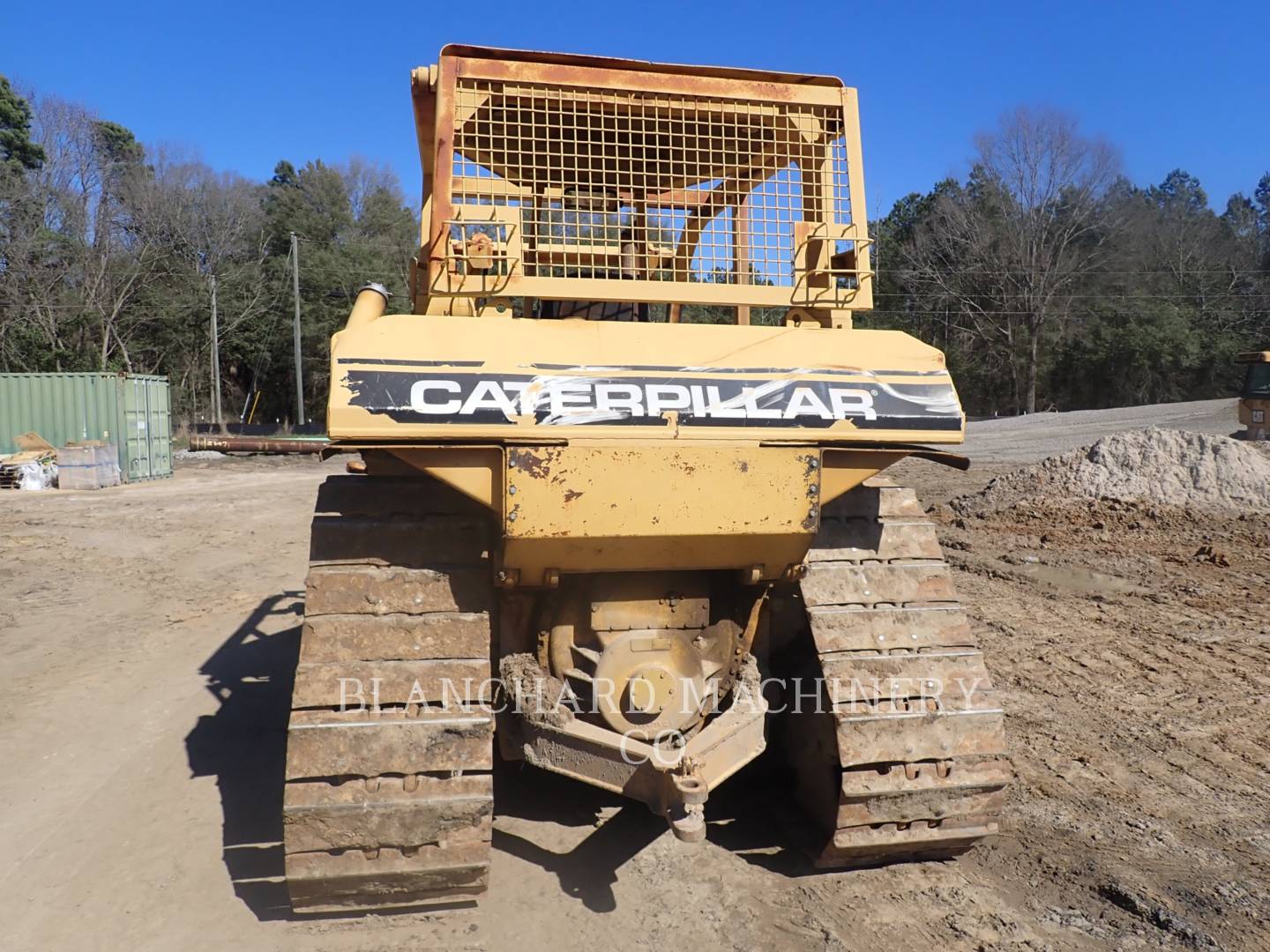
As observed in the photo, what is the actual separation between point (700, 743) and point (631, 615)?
0.50m

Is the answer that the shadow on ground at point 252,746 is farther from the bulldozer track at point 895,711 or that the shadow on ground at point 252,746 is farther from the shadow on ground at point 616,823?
the bulldozer track at point 895,711

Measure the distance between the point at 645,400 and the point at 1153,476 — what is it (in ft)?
37.2

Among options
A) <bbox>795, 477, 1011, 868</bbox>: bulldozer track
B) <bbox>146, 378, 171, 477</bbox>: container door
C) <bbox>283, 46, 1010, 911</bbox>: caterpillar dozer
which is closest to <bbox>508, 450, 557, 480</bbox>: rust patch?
<bbox>283, 46, 1010, 911</bbox>: caterpillar dozer

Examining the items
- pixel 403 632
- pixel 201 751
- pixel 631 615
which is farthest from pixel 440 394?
pixel 201 751

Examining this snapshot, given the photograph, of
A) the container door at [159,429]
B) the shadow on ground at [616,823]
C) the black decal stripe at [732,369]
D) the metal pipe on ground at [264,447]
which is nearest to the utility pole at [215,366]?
the container door at [159,429]

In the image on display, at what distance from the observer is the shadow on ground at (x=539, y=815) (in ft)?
11.8

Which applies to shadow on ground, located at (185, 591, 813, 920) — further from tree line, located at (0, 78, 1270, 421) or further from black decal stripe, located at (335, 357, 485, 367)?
tree line, located at (0, 78, 1270, 421)

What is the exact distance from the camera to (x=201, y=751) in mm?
4938

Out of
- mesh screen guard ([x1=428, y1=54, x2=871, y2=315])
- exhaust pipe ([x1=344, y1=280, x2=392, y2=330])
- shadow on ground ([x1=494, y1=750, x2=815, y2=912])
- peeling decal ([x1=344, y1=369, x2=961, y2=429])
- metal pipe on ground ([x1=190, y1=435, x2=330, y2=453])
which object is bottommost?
shadow on ground ([x1=494, y1=750, x2=815, y2=912])

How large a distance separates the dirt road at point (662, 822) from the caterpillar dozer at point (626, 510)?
0.27 meters

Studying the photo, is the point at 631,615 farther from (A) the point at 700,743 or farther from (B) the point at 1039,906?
(B) the point at 1039,906

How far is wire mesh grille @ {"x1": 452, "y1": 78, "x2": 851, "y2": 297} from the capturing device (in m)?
3.58

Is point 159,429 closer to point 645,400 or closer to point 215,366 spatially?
point 215,366

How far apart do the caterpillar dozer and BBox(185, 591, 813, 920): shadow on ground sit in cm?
22
